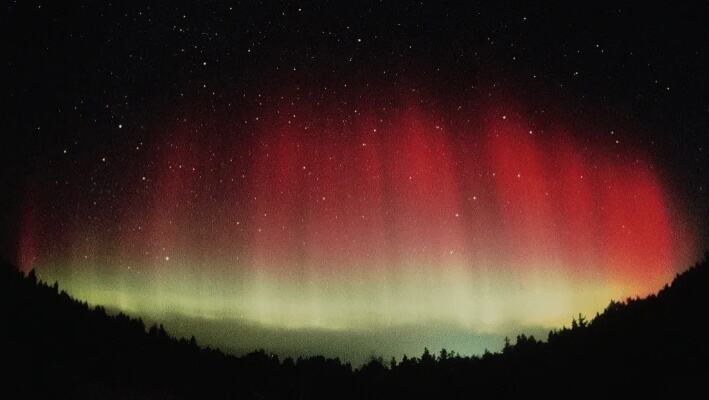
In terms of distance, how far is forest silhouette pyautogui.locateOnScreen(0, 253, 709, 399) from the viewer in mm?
18844

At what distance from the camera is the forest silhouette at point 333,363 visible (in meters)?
18.8

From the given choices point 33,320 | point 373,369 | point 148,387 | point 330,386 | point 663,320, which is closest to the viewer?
point 148,387

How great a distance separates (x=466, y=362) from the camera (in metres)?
32.9

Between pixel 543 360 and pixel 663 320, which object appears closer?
pixel 663 320

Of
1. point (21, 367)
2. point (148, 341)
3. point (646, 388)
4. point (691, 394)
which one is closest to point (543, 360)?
point (646, 388)

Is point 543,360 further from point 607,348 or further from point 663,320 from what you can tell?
point 663,320

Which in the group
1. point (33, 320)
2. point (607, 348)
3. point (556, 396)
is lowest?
point (556, 396)

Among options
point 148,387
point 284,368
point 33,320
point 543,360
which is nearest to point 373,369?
point 284,368

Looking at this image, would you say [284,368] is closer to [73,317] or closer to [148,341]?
[148,341]

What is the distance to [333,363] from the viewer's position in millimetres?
33344

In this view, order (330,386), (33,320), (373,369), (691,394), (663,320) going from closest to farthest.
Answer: (691,394) < (663,320) < (33,320) < (330,386) < (373,369)

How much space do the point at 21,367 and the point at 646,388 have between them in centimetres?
2056

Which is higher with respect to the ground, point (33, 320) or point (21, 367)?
point (33, 320)

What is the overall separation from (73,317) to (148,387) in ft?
29.8
